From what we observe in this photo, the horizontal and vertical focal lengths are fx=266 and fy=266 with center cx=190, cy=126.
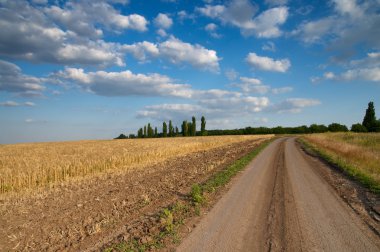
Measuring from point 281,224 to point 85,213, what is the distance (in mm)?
5985

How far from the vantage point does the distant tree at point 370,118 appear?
90.8m

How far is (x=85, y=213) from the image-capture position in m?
8.58

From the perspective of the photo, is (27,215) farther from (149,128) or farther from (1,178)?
(149,128)

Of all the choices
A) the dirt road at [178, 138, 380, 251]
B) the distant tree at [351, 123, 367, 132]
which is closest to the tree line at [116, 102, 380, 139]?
the distant tree at [351, 123, 367, 132]

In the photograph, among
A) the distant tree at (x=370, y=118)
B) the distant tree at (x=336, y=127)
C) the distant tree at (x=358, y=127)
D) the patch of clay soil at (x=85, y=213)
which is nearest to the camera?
the patch of clay soil at (x=85, y=213)

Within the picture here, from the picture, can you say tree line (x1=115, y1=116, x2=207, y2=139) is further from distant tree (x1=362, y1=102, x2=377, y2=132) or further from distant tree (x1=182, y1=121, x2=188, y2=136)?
distant tree (x1=362, y1=102, x2=377, y2=132)

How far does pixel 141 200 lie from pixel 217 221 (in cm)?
365

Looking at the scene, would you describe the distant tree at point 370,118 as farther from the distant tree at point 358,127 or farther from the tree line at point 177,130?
the tree line at point 177,130

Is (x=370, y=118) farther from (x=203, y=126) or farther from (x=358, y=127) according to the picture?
(x=203, y=126)

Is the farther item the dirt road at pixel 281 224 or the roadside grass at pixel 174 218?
the roadside grass at pixel 174 218

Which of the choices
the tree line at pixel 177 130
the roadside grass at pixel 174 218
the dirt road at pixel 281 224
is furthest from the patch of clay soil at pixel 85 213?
the tree line at pixel 177 130

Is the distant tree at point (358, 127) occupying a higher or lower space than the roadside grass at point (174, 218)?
higher

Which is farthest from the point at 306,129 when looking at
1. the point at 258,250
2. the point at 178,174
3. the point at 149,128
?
the point at 258,250

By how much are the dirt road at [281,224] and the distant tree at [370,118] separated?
3856 inches
